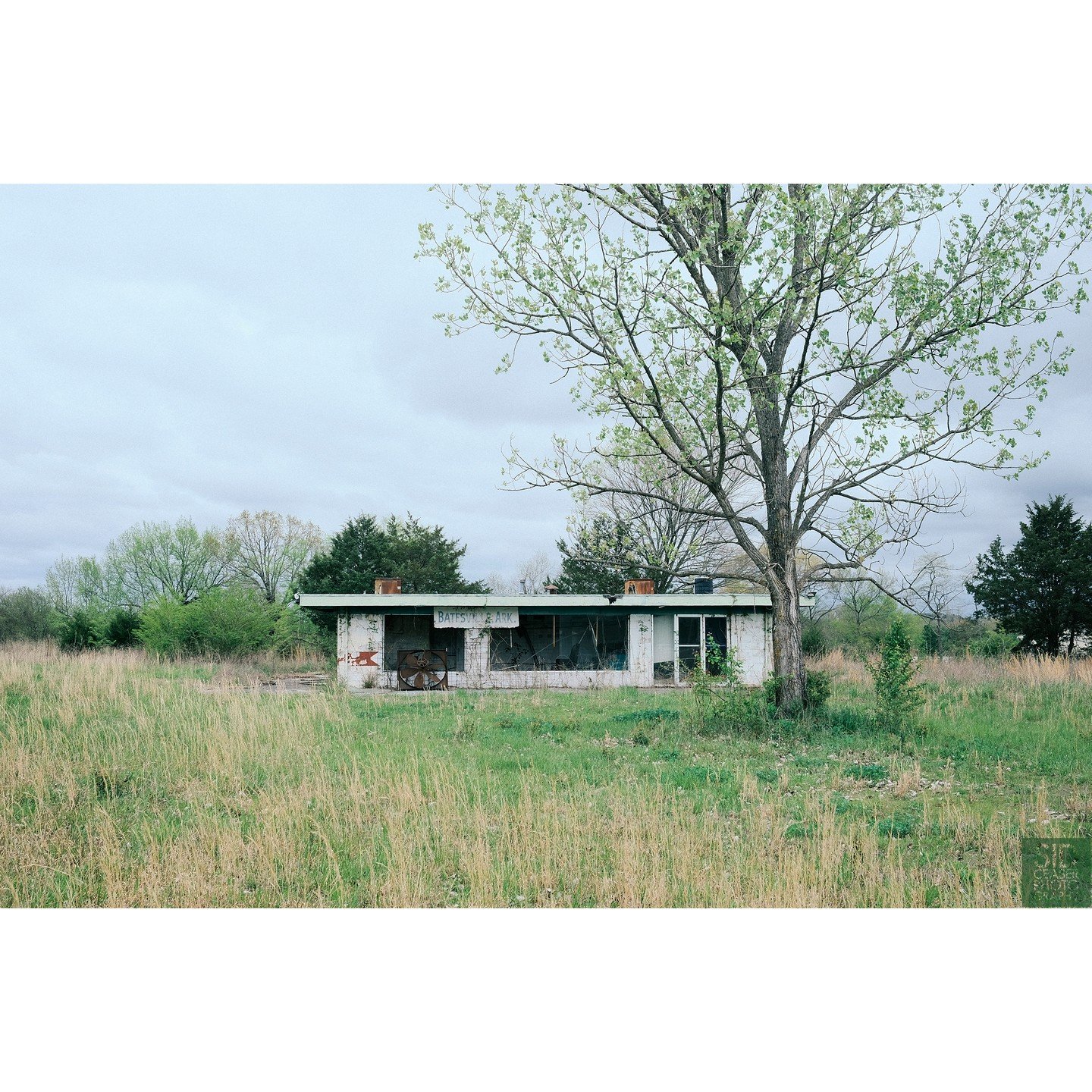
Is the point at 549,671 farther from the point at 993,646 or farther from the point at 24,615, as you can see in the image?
the point at 24,615

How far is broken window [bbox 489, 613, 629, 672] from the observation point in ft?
55.2

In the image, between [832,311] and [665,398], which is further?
[665,398]

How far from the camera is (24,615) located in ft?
72.2

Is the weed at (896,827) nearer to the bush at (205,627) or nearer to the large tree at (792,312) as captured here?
the large tree at (792,312)

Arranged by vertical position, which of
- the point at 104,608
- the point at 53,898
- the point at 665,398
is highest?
the point at 665,398

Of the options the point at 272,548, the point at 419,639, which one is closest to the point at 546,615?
the point at 419,639

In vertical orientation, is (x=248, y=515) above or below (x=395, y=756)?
above

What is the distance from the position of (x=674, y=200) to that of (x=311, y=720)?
688 centimetres

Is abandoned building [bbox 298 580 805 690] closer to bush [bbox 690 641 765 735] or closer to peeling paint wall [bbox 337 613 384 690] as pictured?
peeling paint wall [bbox 337 613 384 690]

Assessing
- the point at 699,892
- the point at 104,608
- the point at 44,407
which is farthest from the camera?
the point at 104,608

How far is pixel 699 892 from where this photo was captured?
408 cm

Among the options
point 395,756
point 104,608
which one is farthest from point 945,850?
point 104,608

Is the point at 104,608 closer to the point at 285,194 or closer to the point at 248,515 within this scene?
the point at 248,515

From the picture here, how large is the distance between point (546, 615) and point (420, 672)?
316cm
